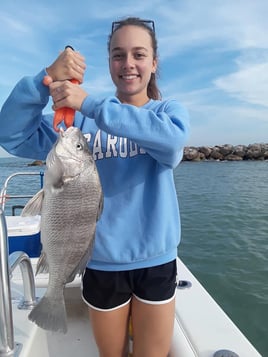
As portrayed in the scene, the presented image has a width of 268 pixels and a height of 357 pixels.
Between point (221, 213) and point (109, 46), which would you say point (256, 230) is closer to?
point (221, 213)

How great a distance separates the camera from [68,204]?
1.63 meters

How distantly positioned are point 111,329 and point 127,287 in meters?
0.28

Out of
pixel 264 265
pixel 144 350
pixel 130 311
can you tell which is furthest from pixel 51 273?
pixel 264 265

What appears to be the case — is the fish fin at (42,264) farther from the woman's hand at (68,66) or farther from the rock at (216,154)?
the rock at (216,154)

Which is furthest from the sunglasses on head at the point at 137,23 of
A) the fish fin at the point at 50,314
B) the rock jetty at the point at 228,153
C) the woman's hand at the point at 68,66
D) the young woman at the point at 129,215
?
the rock jetty at the point at 228,153

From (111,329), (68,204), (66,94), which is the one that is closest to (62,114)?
(66,94)

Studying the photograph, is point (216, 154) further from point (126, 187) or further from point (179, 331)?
point (126, 187)

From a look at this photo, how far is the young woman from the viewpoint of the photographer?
6.19 feet

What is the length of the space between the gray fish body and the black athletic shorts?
29cm

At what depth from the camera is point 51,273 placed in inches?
69.2

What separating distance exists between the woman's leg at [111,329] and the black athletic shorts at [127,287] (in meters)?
0.04

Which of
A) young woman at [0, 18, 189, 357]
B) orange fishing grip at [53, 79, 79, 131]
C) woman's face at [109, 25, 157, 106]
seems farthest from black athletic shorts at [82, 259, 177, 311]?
woman's face at [109, 25, 157, 106]

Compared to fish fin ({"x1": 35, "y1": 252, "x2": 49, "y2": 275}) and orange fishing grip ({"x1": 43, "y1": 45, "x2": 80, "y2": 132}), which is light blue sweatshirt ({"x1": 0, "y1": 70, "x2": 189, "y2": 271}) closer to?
orange fishing grip ({"x1": 43, "y1": 45, "x2": 80, "y2": 132})

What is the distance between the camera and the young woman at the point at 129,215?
1.89 m
